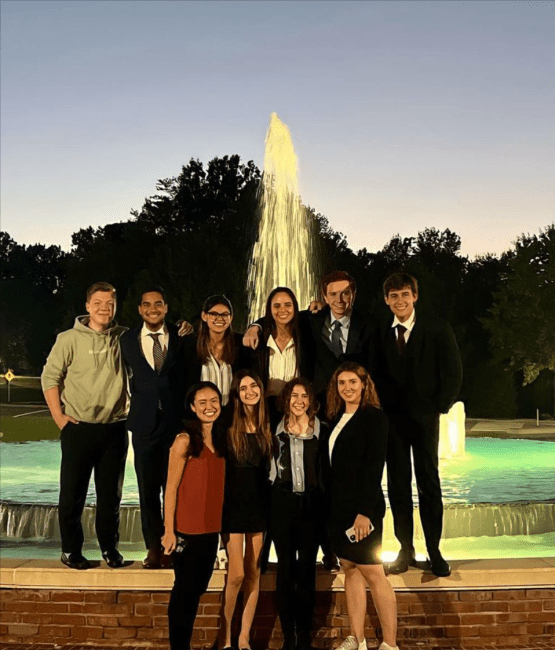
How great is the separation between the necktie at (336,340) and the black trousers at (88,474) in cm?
159

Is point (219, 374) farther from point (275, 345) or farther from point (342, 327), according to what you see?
point (342, 327)

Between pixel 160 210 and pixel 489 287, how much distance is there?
20.5 meters

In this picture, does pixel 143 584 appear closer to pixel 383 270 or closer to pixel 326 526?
pixel 326 526

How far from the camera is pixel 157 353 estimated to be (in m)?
6.30

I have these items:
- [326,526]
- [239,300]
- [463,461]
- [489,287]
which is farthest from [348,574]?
[489,287]

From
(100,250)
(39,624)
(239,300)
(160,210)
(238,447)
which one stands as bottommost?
(39,624)

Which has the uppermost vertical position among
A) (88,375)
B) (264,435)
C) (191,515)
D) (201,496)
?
(88,375)

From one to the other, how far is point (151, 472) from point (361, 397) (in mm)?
1558

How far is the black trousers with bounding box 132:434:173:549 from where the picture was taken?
6230 mm

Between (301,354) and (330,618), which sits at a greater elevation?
(301,354)

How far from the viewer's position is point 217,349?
624 cm

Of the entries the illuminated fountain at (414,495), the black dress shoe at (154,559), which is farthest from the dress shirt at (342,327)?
the illuminated fountain at (414,495)

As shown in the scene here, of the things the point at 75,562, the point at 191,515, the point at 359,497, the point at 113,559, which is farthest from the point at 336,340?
the point at 75,562

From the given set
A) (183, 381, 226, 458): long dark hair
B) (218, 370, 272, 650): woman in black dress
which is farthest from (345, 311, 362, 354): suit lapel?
(183, 381, 226, 458): long dark hair
